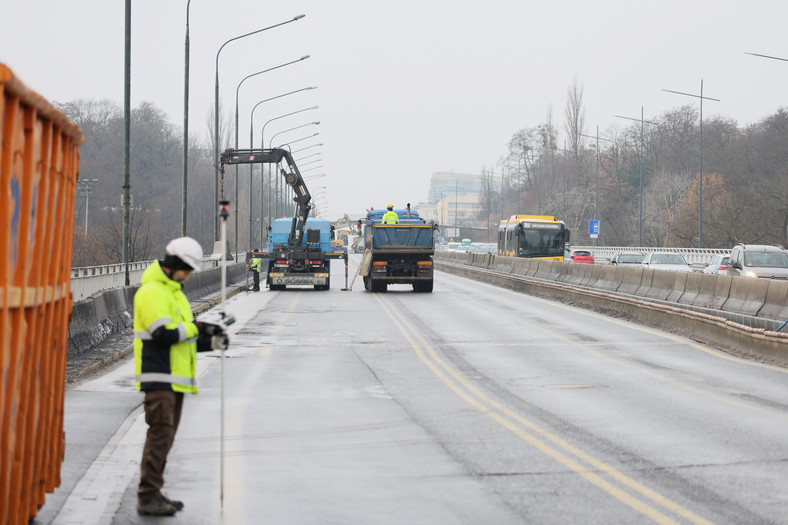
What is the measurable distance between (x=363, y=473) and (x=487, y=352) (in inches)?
412

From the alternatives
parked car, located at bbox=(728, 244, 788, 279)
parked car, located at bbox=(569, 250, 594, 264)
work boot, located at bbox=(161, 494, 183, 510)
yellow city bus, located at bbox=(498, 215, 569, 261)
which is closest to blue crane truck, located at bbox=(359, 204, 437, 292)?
Result: parked car, located at bbox=(728, 244, 788, 279)

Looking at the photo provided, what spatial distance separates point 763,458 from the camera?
362 inches

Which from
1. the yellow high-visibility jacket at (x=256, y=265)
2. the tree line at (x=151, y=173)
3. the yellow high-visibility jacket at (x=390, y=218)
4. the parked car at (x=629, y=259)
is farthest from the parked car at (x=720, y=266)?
the tree line at (x=151, y=173)

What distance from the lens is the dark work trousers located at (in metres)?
7.17

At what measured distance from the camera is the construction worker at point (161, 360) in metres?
7.16

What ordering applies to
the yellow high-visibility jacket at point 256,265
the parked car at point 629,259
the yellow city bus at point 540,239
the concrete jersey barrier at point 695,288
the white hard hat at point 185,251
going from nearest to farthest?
the white hard hat at point 185,251, the concrete jersey barrier at point 695,288, the yellow high-visibility jacket at point 256,265, the parked car at point 629,259, the yellow city bus at point 540,239

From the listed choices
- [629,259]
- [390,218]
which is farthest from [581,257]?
[390,218]

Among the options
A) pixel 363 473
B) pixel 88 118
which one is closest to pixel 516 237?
pixel 363 473

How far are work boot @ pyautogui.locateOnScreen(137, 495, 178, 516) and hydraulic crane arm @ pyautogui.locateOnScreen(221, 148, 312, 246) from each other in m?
34.1

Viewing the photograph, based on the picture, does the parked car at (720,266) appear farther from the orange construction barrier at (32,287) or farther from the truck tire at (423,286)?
the orange construction barrier at (32,287)

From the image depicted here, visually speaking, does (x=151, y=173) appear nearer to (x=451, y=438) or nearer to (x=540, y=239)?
(x=540, y=239)

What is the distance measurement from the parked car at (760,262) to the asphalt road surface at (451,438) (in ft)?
42.4

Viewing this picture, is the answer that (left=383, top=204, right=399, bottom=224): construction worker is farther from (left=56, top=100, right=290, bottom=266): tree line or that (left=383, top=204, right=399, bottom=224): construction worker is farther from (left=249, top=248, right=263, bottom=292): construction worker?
(left=56, top=100, right=290, bottom=266): tree line

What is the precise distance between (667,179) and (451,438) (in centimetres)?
9293
